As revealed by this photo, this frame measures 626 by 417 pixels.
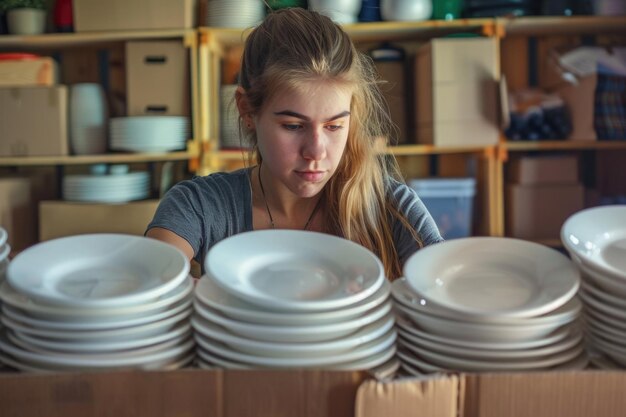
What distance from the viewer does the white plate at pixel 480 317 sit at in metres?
0.66

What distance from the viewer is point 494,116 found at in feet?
9.00

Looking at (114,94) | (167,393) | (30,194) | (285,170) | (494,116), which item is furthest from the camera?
(114,94)

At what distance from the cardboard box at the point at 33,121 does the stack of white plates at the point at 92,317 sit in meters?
2.20

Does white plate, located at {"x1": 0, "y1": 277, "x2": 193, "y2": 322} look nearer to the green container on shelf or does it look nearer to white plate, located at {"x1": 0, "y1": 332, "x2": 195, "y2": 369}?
white plate, located at {"x1": 0, "y1": 332, "x2": 195, "y2": 369}

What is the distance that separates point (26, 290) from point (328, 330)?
298 millimetres

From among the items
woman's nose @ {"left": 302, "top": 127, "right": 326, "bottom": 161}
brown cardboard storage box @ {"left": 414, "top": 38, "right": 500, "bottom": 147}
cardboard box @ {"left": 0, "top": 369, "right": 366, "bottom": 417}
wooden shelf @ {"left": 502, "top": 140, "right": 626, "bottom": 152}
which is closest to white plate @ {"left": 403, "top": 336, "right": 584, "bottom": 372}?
cardboard box @ {"left": 0, "top": 369, "right": 366, "bottom": 417}

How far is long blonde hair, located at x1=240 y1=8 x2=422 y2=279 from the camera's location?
3.96 feet

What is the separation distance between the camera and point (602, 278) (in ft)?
2.31

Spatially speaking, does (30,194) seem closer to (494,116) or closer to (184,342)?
(494,116)

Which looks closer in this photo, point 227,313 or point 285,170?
point 227,313

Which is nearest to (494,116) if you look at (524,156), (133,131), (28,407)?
(524,156)

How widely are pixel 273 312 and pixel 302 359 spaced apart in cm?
5

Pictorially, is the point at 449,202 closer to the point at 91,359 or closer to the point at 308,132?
the point at 308,132

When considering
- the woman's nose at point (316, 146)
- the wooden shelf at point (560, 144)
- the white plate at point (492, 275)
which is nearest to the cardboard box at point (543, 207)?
the wooden shelf at point (560, 144)
